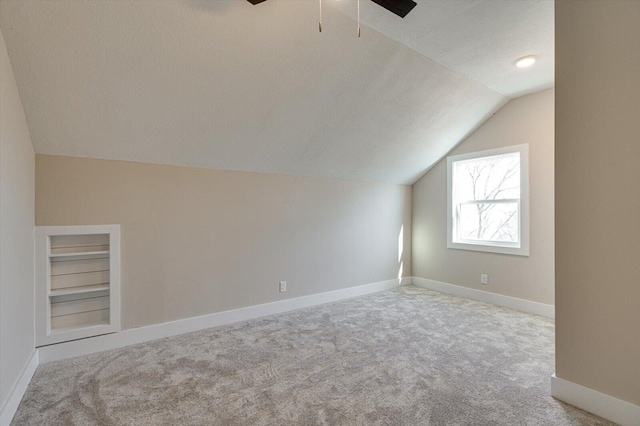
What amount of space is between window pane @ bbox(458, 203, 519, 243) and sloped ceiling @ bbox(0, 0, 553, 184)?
4.86ft

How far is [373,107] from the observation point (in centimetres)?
332

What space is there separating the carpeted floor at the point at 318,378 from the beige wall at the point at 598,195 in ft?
1.24

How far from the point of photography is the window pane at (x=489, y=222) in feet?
13.5

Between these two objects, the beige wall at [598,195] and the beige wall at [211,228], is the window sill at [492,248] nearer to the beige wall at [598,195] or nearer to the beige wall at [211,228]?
the beige wall at [211,228]

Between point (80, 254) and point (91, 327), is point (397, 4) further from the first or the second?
point (91, 327)

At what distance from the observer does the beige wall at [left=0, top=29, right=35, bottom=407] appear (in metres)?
1.78

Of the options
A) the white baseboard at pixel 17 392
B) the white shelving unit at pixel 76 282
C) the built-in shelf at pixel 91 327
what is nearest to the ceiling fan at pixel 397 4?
the white shelving unit at pixel 76 282

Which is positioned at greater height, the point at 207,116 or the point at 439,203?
the point at 207,116

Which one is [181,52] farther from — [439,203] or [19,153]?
[439,203]

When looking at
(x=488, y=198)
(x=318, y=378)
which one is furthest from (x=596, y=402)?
(x=488, y=198)

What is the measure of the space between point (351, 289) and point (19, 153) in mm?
3763

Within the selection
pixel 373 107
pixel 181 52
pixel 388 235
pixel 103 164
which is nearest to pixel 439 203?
pixel 388 235

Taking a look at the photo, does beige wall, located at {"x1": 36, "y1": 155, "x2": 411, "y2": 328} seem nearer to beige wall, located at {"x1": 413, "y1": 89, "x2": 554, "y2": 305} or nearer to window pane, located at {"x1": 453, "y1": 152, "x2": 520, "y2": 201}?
beige wall, located at {"x1": 413, "y1": 89, "x2": 554, "y2": 305}

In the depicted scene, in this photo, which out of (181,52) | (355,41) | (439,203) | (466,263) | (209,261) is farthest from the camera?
(439,203)
